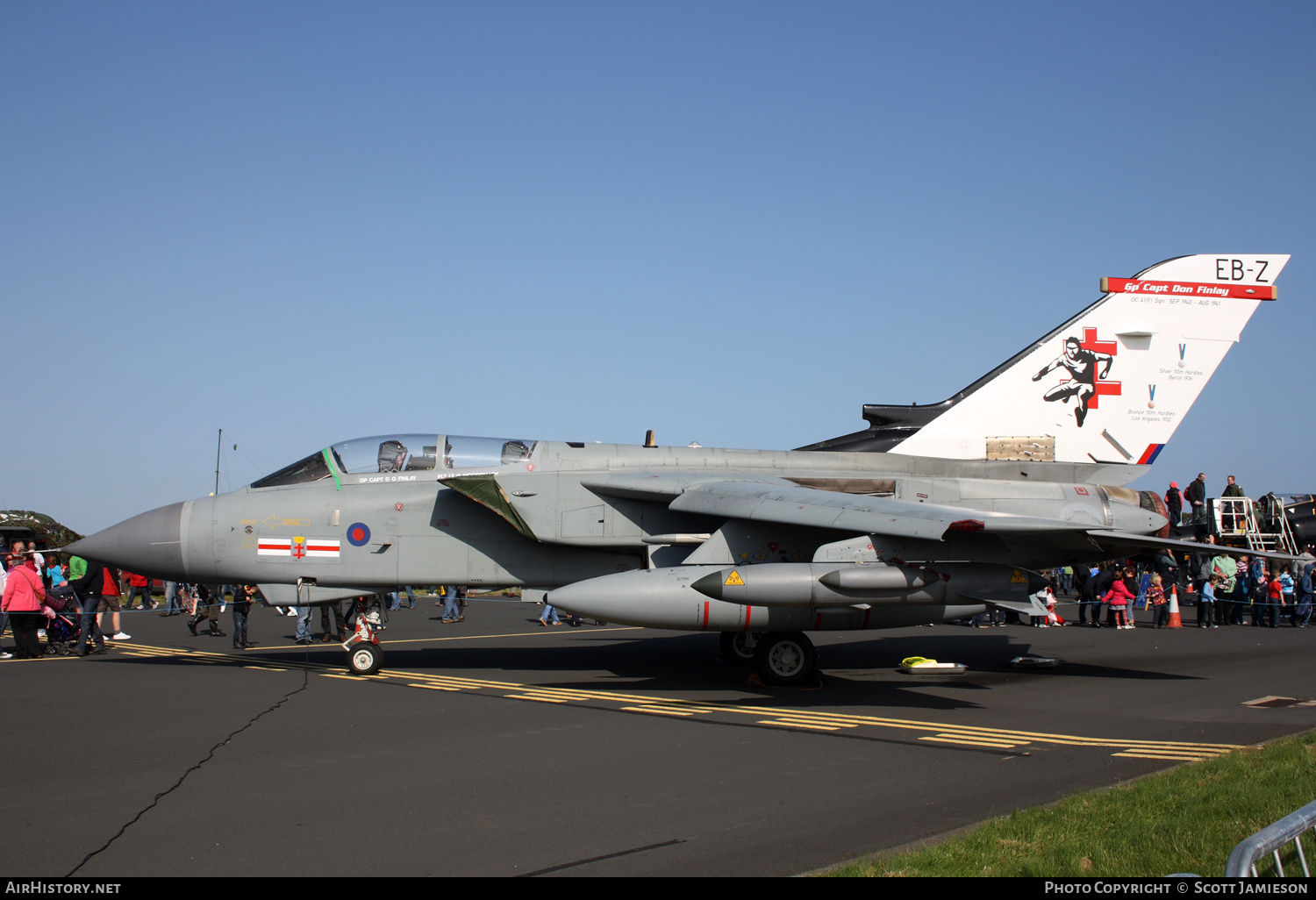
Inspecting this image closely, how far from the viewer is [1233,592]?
2200 cm

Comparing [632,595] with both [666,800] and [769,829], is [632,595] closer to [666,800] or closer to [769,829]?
[666,800]

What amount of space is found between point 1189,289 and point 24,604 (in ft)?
60.8

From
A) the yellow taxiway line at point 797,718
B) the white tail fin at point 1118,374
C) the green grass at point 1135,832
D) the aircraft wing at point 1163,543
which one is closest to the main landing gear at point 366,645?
the yellow taxiway line at point 797,718

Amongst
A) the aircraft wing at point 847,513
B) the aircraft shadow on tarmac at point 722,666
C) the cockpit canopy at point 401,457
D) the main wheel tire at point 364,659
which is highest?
the cockpit canopy at point 401,457

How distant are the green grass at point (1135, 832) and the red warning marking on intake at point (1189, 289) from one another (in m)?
9.07

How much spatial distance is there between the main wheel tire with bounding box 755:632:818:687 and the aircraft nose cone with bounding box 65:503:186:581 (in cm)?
735

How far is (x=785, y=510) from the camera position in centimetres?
989

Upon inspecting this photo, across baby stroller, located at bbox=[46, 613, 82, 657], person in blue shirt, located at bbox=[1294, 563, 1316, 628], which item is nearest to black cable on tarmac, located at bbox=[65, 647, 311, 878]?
baby stroller, located at bbox=[46, 613, 82, 657]

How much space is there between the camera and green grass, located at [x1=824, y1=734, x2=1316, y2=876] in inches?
172

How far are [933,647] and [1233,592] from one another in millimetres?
11033

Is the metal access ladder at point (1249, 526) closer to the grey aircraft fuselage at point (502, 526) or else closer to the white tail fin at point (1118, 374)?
the white tail fin at point (1118, 374)

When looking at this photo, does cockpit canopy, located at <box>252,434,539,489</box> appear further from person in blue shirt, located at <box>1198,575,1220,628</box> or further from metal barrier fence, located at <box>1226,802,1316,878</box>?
person in blue shirt, located at <box>1198,575,1220,628</box>

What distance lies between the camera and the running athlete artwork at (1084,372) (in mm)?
13492
